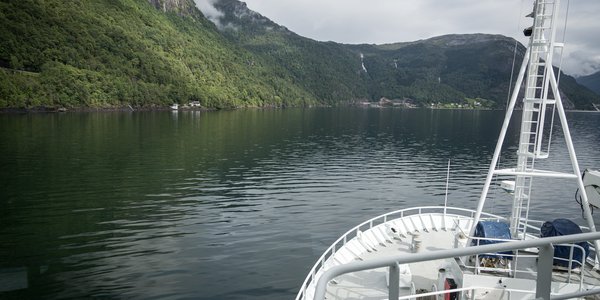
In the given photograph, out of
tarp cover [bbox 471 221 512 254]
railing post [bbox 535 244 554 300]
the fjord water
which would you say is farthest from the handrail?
the fjord water

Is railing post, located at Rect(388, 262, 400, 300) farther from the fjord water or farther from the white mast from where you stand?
the fjord water

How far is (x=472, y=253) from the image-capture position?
11.8 ft

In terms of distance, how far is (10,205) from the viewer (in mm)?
30672

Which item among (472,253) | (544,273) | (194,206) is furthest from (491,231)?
(194,206)

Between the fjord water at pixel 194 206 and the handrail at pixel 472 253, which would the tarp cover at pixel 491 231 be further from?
the handrail at pixel 472 253

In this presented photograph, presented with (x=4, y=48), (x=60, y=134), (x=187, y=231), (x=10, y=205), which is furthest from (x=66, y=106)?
(x=187, y=231)

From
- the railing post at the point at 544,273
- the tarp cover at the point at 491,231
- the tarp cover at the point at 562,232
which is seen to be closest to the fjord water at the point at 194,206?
the tarp cover at the point at 491,231

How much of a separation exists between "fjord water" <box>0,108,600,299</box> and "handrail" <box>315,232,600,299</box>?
15.8 metres

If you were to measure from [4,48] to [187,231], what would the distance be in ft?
605

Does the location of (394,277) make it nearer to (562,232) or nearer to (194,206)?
(562,232)

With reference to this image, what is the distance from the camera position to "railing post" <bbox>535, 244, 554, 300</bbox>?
373cm

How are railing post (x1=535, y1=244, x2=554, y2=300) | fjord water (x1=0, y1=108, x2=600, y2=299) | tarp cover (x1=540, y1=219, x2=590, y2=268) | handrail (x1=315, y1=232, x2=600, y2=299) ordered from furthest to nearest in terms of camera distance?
1. fjord water (x1=0, y1=108, x2=600, y2=299)
2. tarp cover (x1=540, y1=219, x2=590, y2=268)
3. railing post (x1=535, y1=244, x2=554, y2=300)
4. handrail (x1=315, y1=232, x2=600, y2=299)

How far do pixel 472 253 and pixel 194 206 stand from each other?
31.1 meters

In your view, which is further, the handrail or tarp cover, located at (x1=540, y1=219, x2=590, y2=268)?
tarp cover, located at (x1=540, y1=219, x2=590, y2=268)
